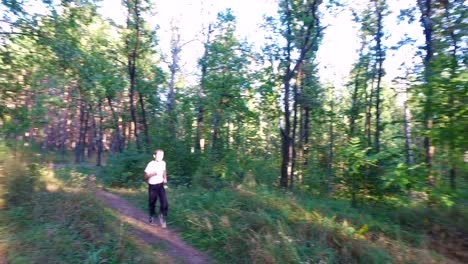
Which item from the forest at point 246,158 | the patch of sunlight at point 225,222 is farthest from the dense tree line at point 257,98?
the patch of sunlight at point 225,222

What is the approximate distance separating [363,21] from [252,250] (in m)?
→ 18.5

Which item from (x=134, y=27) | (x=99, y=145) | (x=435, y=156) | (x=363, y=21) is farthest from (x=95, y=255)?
(x=99, y=145)

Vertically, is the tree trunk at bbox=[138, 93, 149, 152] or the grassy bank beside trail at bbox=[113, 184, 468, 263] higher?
the tree trunk at bbox=[138, 93, 149, 152]

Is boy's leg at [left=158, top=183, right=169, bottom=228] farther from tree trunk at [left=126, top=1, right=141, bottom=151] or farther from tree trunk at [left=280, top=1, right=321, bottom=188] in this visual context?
tree trunk at [left=126, top=1, right=141, bottom=151]

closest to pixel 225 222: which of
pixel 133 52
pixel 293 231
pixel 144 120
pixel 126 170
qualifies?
pixel 293 231

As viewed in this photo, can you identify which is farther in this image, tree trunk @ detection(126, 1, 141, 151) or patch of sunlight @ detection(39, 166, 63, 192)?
tree trunk @ detection(126, 1, 141, 151)

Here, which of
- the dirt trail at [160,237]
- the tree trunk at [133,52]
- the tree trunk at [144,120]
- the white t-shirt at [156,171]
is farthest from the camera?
A: the tree trunk at [133,52]

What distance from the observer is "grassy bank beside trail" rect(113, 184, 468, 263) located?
7.84 m

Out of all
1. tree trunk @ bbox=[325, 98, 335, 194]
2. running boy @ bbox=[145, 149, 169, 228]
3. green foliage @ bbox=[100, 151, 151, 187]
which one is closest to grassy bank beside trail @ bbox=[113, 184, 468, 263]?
running boy @ bbox=[145, 149, 169, 228]

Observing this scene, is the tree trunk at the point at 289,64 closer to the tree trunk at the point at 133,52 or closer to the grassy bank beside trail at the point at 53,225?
the tree trunk at the point at 133,52

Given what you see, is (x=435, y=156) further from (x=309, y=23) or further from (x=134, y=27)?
(x=134, y=27)

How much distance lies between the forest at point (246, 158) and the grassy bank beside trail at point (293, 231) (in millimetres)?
38

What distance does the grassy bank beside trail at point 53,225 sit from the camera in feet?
21.9

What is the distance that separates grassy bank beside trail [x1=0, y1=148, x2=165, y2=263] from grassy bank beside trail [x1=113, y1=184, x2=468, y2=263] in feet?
5.99
